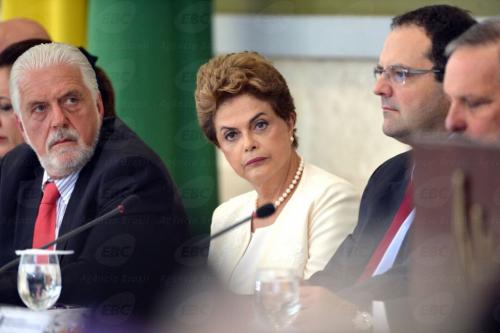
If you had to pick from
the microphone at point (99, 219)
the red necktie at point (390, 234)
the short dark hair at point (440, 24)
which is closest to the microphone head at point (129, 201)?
the microphone at point (99, 219)

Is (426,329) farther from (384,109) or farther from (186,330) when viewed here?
(384,109)

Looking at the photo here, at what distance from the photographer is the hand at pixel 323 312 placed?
2.11m

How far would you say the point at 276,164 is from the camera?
2.89m

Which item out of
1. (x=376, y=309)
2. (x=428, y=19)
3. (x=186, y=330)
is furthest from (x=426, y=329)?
(x=428, y=19)

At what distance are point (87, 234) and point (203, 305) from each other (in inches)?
24.9

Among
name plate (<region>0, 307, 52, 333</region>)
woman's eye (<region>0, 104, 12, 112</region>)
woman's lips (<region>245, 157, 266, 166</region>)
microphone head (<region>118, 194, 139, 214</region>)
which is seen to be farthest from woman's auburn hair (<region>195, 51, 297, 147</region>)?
woman's eye (<region>0, 104, 12, 112</region>)

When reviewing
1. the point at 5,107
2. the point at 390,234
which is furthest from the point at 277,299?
the point at 5,107

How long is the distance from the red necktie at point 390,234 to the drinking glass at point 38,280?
69cm

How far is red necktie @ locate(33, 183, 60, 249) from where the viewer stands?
10.4 feet

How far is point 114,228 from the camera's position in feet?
9.77

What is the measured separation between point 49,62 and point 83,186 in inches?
14.8

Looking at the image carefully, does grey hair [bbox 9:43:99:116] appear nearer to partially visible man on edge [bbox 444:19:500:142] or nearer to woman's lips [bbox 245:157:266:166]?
woman's lips [bbox 245:157:266:166]

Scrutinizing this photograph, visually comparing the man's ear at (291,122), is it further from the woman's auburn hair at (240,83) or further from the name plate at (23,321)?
the name plate at (23,321)

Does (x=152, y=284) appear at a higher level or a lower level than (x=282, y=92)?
lower
